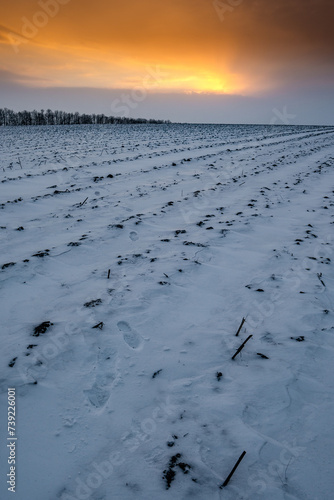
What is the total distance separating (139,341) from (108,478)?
3.90 feet

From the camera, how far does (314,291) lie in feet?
11.9

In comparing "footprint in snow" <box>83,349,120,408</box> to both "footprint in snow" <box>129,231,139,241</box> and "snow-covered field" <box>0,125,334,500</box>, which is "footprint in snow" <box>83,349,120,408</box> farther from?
"footprint in snow" <box>129,231,139,241</box>

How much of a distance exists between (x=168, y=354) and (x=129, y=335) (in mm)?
466

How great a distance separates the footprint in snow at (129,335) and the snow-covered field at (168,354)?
1cm

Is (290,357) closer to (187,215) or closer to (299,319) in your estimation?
(299,319)

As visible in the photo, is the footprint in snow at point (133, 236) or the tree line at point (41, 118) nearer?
the footprint in snow at point (133, 236)

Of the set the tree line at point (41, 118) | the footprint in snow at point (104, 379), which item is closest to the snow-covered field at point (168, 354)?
the footprint in snow at point (104, 379)

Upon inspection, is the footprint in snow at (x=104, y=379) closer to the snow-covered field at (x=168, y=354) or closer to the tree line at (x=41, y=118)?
the snow-covered field at (x=168, y=354)

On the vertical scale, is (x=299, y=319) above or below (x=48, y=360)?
above

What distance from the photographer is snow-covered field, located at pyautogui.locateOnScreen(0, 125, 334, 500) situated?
6.25ft

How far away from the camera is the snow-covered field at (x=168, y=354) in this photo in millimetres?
1904

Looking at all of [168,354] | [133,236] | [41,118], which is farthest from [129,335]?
[41,118]

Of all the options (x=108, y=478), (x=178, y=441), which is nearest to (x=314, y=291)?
(x=178, y=441)

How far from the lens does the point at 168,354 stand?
277 cm
